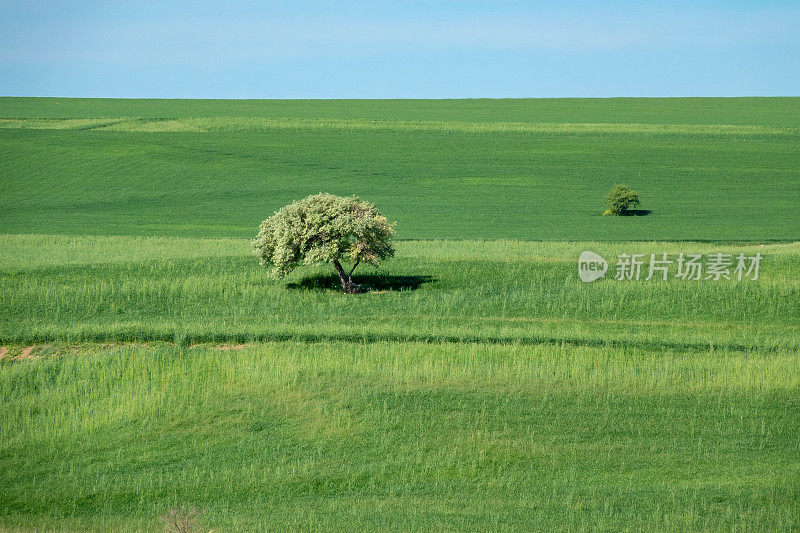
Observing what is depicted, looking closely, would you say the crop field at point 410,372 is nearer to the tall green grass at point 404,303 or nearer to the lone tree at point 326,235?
the tall green grass at point 404,303

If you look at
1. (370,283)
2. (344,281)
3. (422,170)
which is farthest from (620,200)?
(344,281)

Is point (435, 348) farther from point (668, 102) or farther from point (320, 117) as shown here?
point (668, 102)

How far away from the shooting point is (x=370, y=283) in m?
34.6

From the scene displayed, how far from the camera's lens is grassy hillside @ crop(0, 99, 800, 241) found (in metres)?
55.9

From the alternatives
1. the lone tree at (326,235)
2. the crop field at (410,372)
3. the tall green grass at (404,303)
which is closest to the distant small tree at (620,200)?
the crop field at (410,372)

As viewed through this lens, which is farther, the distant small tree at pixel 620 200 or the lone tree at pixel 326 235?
the distant small tree at pixel 620 200

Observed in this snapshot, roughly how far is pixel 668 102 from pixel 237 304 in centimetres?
10195

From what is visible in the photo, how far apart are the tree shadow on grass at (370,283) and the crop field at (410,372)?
165 mm

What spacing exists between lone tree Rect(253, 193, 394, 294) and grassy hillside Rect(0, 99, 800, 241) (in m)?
17.5

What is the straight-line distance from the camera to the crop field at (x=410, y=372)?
47.5 ft

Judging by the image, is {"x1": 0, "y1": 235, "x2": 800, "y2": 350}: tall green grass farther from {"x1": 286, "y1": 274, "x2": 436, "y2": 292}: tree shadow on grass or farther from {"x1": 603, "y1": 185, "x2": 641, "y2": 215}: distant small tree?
{"x1": 603, "y1": 185, "x2": 641, "y2": 215}: distant small tree

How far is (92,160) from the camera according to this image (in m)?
75.9

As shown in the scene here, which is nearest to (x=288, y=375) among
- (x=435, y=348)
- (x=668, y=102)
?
(x=435, y=348)

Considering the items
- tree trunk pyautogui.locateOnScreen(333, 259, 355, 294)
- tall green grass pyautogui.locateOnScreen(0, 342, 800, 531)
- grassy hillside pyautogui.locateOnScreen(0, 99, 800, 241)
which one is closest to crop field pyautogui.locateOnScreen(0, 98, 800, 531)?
tall green grass pyautogui.locateOnScreen(0, 342, 800, 531)
